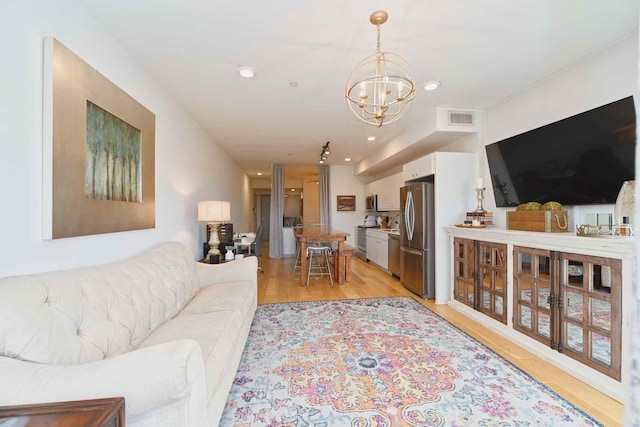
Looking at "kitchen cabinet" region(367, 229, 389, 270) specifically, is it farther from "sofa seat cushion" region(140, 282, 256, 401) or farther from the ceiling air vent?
"sofa seat cushion" region(140, 282, 256, 401)

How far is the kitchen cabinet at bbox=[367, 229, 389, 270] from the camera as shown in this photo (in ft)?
17.9

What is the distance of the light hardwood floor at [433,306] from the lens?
174cm

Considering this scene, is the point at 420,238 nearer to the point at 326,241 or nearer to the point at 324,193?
the point at 326,241

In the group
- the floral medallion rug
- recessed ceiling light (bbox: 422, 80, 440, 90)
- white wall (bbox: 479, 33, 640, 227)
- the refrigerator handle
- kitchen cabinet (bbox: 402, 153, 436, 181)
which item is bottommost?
the floral medallion rug

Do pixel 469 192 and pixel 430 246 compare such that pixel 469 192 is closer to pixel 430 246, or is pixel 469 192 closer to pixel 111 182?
pixel 430 246

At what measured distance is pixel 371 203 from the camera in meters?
6.80

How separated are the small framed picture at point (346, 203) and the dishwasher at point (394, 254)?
2417 millimetres

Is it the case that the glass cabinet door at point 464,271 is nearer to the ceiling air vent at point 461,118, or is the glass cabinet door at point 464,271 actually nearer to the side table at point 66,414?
the ceiling air vent at point 461,118

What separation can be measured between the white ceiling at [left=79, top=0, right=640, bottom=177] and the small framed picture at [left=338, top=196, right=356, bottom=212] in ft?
13.6

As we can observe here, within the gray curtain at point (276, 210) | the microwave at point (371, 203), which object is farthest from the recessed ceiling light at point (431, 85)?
the gray curtain at point (276, 210)

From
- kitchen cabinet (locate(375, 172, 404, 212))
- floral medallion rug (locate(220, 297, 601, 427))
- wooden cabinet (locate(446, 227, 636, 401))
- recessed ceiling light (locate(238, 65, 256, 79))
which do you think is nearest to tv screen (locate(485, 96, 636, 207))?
wooden cabinet (locate(446, 227, 636, 401))

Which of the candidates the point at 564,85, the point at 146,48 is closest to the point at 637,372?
the point at 564,85

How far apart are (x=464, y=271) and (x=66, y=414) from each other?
356cm

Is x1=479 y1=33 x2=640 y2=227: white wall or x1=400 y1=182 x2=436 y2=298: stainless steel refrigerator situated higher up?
x1=479 y1=33 x2=640 y2=227: white wall
